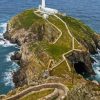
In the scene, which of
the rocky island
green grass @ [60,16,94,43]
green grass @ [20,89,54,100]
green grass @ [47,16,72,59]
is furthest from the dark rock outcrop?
green grass @ [20,89,54,100]

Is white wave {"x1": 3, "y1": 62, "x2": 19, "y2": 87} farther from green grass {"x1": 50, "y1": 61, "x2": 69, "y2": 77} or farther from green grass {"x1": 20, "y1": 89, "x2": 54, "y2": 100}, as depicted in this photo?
green grass {"x1": 20, "y1": 89, "x2": 54, "y2": 100}

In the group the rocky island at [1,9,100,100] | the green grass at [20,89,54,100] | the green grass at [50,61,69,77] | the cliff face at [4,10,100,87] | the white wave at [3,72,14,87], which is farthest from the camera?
the cliff face at [4,10,100,87]

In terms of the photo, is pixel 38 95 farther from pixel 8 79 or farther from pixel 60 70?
pixel 8 79

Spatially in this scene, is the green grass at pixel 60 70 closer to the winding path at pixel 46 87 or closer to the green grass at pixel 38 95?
the winding path at pixel 46 87

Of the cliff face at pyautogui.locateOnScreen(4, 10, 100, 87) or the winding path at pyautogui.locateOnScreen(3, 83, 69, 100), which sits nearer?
the winding path at pyautogui.locateOnScreen(3, 83, 69, 100)

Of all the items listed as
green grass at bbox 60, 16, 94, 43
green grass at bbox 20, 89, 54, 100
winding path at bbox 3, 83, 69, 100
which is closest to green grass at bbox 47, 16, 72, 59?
green grass at bbox 60, 16, 94, 43

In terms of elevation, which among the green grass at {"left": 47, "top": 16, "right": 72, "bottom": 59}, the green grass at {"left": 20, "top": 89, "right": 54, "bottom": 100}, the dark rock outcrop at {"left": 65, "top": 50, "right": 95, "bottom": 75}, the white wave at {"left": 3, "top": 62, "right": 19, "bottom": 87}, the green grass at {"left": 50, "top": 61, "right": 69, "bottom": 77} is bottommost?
the white wave at {"left": 3, "top": 62, "right": 19, "bottom": 87}

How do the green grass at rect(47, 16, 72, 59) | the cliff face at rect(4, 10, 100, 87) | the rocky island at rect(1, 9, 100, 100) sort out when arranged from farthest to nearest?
1. the green grass at rect(47, 16, 72, 59)
2. the cliff face at rect(4, 10, 100, 87)
3. the rocky island at rect(1, 9, 100, 100)

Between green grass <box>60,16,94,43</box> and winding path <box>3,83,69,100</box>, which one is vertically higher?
winding path <box>3,83,69,100</box>

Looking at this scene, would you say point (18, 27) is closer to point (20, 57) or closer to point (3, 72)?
point (20, 57)

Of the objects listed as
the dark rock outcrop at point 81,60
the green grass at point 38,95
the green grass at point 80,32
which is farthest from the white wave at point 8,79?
the green grass at point 38,95
